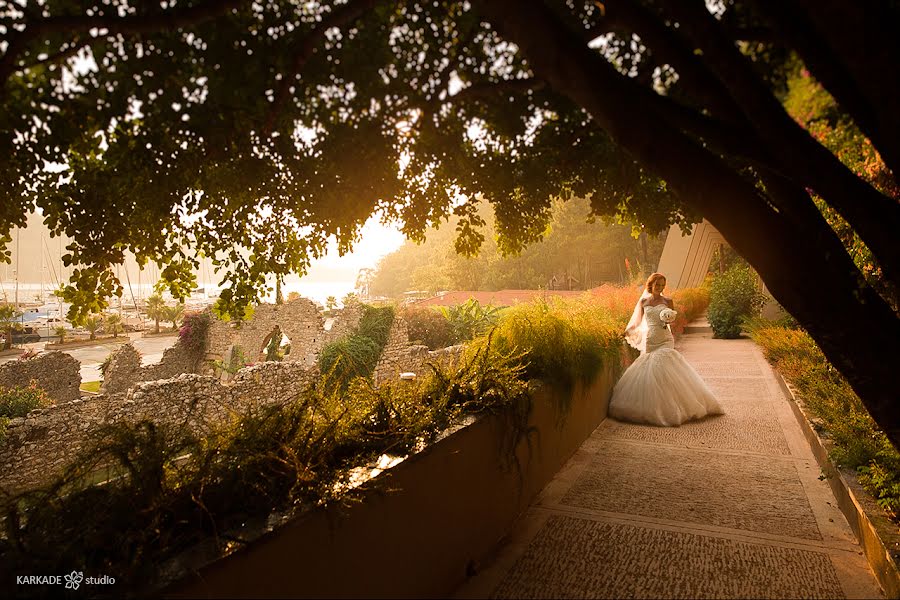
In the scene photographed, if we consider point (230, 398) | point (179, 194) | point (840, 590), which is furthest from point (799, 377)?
point (230, 398)

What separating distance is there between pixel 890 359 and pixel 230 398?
15.3 m

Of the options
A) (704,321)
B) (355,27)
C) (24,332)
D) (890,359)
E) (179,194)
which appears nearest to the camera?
(890,359)

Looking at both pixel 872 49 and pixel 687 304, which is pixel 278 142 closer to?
pixel 872 49

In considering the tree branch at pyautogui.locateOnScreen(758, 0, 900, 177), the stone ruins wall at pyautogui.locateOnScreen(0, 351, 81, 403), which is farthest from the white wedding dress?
the stone ruins wall at pyautogui.locateOnScreen(0, 351, 81, 403)

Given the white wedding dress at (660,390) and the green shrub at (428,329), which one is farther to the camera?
the green shrub at (428,329)

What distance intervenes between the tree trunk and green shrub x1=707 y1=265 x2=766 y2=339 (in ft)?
51.4

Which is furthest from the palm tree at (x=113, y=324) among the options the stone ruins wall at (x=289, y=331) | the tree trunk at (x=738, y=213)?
the tree trunk at (x=738, y=213)

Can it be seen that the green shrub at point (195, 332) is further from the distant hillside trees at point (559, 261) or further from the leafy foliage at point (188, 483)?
the leafy foliage at point (188, 483)

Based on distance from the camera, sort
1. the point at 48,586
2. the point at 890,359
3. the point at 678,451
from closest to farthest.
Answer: the point at 48,586
the point at 890,359
the point at 678,451

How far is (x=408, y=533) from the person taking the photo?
9.10 feet

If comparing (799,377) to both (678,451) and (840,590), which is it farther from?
(840,590)

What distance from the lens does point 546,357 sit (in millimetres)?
5312

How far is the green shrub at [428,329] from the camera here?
78.6 feet

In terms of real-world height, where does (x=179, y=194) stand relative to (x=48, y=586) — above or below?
above
